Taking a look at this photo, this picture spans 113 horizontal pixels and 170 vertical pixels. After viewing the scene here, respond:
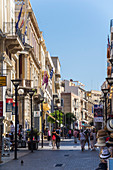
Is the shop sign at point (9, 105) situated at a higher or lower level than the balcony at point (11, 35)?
lower

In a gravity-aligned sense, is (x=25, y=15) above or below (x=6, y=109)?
above

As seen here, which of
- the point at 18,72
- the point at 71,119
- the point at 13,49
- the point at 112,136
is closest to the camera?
the point at 112,136

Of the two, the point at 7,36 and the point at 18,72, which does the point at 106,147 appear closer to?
the point at 7,36

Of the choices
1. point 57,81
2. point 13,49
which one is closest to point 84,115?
point 57,81

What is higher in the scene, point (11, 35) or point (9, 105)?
point (11, 35)

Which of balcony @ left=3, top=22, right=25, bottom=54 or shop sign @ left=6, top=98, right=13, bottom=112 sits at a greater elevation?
balcony @ left=3, top=22, right=25, bottom=54

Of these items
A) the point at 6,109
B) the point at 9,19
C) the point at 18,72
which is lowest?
the point at 6,109

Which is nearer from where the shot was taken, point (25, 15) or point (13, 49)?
point (13, 49)

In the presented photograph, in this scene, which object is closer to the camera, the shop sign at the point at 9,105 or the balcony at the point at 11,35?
the shop sign at the point at 9,105

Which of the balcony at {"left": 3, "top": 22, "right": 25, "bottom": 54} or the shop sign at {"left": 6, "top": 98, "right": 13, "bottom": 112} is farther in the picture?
the balcony at {"left": 3, "top": 22, "right": 25, "bottom": 54}

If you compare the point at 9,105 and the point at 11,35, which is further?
the point at 11,35

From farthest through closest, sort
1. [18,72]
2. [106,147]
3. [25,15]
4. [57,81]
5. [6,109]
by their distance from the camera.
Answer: [57,81], [25,15], [18,72], [6,109], [106,147]

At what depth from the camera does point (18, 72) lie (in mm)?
47094

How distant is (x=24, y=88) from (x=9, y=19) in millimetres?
12788
